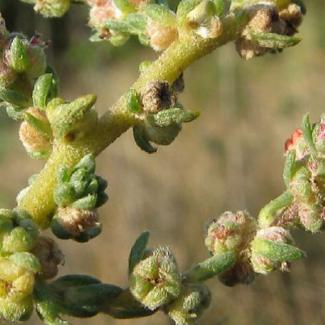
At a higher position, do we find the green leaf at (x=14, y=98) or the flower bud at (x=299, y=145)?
the green leaf at (x=14, y=98)

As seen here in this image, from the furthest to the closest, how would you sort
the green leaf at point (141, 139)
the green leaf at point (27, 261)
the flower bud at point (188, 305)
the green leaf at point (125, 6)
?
the green leaf at point (125, 6) → the green leaf at point (141, 139) → the flower bud at point (188, 305) → the green leaf at point (27, 261)

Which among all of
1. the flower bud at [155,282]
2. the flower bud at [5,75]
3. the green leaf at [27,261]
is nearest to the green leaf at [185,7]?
the flower bud at [5,75]

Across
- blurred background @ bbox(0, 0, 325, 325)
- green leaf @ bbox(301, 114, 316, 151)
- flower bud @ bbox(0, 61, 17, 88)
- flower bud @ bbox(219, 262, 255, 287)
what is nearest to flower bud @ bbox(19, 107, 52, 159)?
flower bud @ bbox(0, 61, 17, 88)

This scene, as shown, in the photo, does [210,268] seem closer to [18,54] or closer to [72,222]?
[72,222]

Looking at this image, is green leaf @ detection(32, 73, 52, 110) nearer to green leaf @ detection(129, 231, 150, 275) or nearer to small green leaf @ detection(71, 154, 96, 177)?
small green leaf @ detection(71, 154, 96, 177)

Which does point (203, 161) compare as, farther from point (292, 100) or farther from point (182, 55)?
point (182, 55)

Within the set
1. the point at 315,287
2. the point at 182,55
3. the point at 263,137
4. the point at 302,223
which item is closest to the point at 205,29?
the point at 182,55

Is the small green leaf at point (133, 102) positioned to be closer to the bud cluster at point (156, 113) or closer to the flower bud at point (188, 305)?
the bud cluster at point (156, 113)
